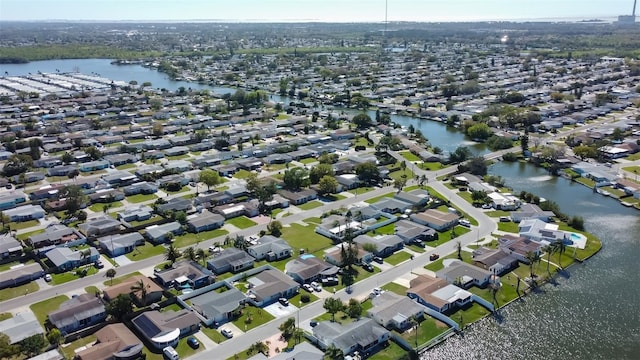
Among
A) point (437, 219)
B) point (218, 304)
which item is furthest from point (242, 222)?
point (437, 219)

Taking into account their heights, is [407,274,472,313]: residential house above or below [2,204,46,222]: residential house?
below

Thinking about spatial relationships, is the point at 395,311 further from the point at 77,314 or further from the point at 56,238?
the point at 56,238

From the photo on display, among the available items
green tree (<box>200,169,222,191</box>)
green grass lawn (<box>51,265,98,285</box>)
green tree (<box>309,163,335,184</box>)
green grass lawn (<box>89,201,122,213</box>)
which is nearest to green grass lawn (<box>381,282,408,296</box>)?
green tree (<box>309,163,335,184</box>)

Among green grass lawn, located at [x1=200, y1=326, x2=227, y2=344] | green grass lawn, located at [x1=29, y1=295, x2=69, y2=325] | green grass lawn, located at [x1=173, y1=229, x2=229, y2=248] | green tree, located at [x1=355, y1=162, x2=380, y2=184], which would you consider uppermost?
green tree, located at [x1=355, y1=162, x2=380, y2=184]

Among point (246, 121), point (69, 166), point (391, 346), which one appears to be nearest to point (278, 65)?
point (246, 121)

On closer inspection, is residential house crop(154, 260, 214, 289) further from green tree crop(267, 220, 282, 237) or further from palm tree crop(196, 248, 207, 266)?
green tree crop(267, 220, 282, 237)

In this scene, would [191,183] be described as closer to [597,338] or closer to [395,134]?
[395,134]
